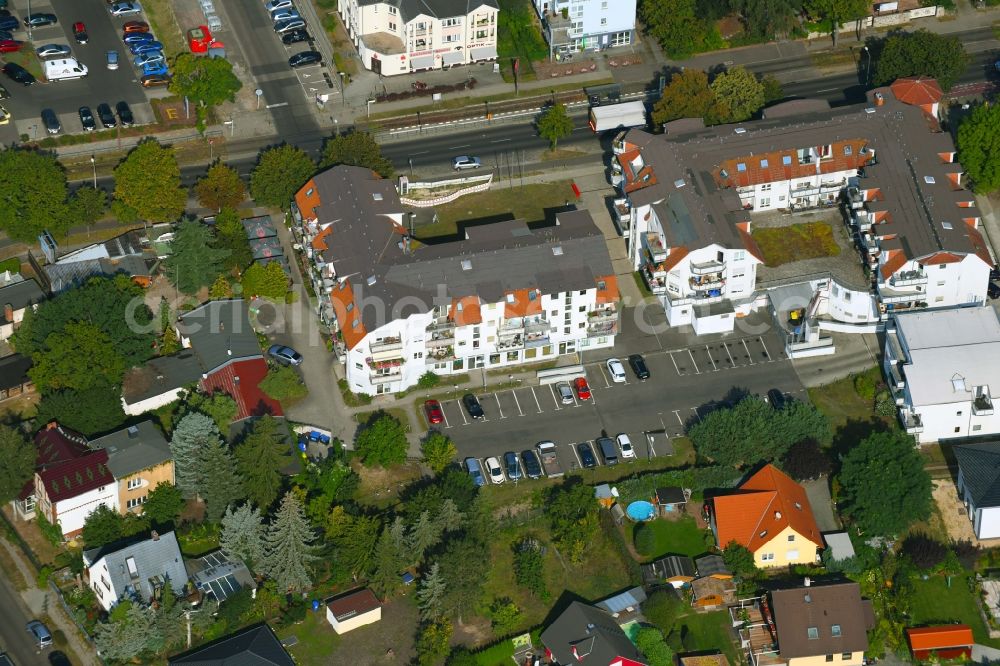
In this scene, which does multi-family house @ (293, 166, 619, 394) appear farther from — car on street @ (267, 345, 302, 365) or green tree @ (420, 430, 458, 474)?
green tree @ (420, 430, 458, 474)

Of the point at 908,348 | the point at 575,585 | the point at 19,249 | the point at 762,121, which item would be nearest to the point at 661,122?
the point at 762,121

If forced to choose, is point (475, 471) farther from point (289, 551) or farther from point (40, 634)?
point (40, 634)

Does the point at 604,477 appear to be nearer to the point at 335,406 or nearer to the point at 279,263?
the point at 335,406

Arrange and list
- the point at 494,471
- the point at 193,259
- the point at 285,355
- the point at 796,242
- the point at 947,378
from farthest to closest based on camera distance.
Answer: the point at 796,242 < the point at 193,259 < the point at 285,355 < the point at 947,378 < the point at 494,471

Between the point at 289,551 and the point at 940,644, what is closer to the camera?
the point at 940,644

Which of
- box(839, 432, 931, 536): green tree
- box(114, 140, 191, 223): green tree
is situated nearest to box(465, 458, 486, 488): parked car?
box(839, 432, 931, 536): green tree

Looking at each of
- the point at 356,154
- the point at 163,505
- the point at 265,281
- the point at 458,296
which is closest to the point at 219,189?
the point at 265,281

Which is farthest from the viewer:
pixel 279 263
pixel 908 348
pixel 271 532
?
pixel 279 263

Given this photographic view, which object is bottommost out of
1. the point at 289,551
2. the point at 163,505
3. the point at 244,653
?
the point at 244,653
